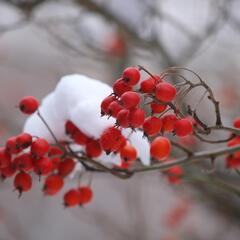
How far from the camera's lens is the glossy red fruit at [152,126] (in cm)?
67

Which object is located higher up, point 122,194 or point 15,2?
point 15,2

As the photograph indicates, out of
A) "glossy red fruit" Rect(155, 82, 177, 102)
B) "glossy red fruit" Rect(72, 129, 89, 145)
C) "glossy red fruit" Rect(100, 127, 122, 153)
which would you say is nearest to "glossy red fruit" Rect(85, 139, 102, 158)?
"glossy red fruit" Rect(72, 129, 89, 145)

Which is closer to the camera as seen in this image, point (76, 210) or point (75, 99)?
point (75, 99)

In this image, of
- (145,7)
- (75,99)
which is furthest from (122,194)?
(75,99)

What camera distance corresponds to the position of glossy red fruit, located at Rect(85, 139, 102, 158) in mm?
828

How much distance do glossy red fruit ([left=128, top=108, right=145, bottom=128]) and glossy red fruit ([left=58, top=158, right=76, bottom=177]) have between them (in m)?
0.24

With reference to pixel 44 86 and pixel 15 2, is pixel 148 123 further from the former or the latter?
pixel 44 86

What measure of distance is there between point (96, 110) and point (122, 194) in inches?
113

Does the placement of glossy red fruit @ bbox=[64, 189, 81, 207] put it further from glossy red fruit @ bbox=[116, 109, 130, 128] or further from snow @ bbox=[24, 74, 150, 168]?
glossy red fruit @ bbox=[116, 109, 130, 128]

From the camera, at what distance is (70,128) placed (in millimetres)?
885

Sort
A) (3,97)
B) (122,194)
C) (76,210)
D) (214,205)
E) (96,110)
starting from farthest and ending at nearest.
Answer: (3,97), (122,194), (76,210), (214,205), (96,110)

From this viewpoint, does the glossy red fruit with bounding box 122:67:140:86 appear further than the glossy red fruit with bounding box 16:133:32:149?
No

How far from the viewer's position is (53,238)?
3566 millimetres

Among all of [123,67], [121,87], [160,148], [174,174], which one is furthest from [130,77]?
[123,67]
